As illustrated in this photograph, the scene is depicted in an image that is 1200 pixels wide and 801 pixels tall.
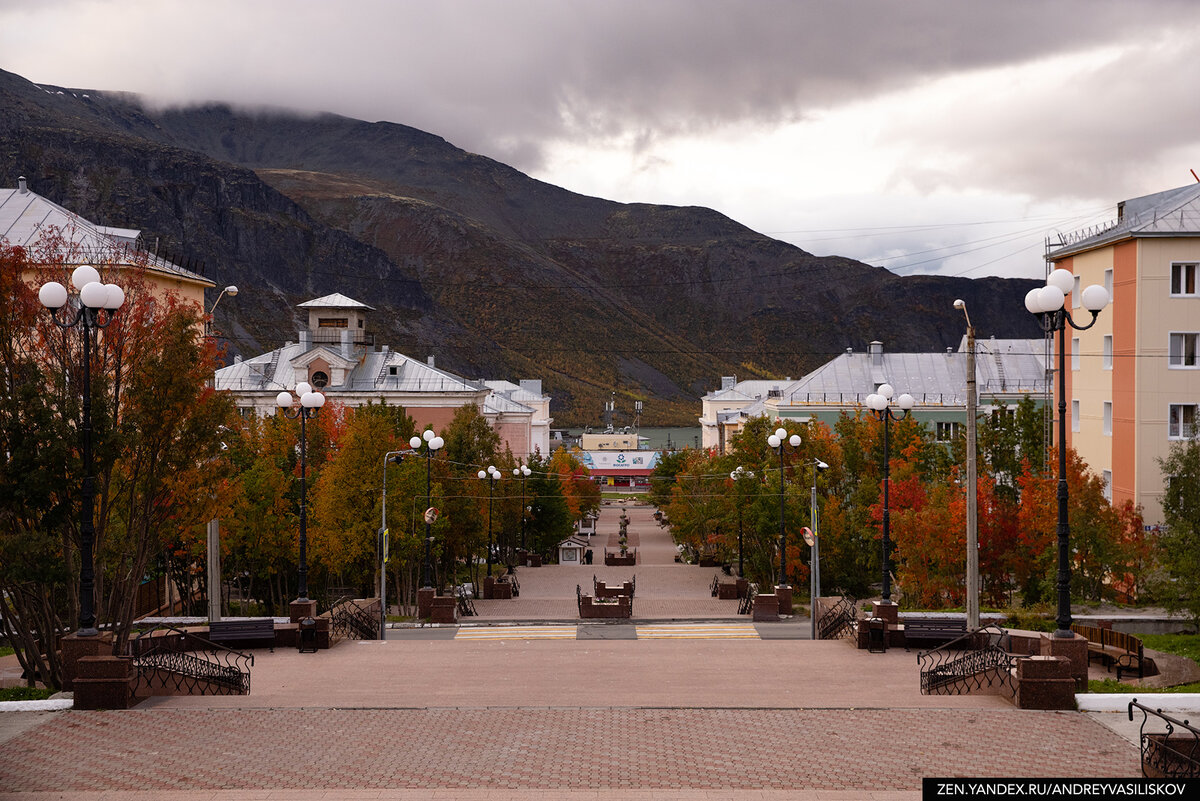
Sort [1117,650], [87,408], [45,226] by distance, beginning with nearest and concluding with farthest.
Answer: [87,408]
[1117,650]
[45,226]

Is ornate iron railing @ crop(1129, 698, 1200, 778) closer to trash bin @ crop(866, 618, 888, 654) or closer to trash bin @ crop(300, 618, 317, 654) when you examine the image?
trash bin @ crop(866, 618, 888, 654)

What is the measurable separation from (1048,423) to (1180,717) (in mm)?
30204

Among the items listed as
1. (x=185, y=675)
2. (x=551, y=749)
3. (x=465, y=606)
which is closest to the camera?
(x=551, y=749)

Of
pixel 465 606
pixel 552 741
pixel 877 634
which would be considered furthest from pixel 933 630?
pixel 465 606

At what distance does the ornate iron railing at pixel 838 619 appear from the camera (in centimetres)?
2722

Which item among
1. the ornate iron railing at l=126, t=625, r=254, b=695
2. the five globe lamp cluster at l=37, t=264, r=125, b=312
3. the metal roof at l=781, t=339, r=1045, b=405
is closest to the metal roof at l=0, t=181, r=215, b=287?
the five globe lamp cluster at l=37, t=264, r=125, b=312

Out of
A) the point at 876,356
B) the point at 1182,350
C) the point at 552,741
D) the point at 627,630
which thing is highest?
the point at 876,356

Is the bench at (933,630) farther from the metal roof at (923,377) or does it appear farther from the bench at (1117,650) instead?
the metal roof at (923,377)

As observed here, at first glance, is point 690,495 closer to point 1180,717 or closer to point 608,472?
point 1180,717

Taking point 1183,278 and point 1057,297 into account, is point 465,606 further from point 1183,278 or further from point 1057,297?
point 1183,278

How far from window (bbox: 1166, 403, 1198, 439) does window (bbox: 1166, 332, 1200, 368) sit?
1595mm

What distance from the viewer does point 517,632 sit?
30.8 m

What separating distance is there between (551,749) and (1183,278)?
38189 millimetres

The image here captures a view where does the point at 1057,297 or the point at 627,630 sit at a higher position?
the point at 1057,297
